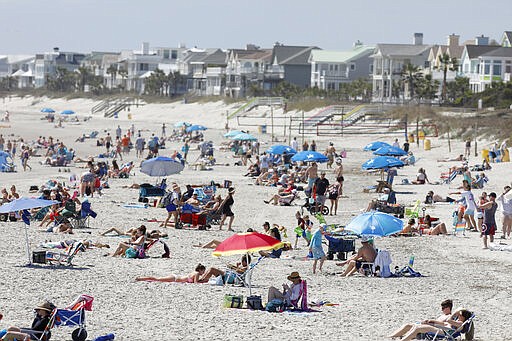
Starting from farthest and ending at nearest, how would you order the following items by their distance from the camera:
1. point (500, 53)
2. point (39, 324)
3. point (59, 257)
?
point (500, 53) → point (59, 257) → point (39, 324)

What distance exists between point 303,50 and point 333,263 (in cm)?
8608

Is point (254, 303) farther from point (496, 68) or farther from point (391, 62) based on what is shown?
point (391, 62)

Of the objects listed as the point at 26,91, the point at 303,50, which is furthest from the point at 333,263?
the point at 26,91

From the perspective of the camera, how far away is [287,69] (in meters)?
101

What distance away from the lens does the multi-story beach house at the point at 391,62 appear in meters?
84.6

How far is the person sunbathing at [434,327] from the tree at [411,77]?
63.6 metres

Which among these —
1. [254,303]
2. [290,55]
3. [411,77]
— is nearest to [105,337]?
[254,303]

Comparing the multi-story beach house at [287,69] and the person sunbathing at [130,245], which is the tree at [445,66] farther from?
the person sunbathing at [130,245]

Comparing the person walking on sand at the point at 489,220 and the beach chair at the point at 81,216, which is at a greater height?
the person walking on sand at the point at 489,220

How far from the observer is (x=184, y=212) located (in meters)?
23.2

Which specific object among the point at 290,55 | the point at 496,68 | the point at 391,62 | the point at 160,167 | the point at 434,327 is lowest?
the point at 434,327

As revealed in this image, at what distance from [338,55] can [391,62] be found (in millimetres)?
12756

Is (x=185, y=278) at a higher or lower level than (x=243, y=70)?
lower

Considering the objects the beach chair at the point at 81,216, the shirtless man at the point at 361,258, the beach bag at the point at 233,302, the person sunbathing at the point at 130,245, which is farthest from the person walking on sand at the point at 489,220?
the beach chair at the point at 81,216
